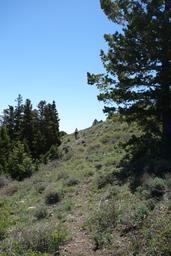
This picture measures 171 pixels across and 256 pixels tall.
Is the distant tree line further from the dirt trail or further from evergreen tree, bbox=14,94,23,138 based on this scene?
the dirt trail

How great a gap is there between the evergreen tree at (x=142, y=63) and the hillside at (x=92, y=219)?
11.4ft

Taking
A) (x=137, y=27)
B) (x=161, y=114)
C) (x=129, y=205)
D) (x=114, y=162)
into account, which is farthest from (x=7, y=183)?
(x=129, y=205)

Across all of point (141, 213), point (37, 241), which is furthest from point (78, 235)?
point (141, 213)

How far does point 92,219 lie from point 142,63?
10.2 meters

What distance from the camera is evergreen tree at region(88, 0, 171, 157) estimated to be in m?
21.1

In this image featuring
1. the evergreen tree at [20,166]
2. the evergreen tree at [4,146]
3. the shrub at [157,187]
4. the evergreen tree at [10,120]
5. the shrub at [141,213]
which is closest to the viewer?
the shrub at [141,213]

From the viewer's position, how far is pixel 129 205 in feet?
47.2

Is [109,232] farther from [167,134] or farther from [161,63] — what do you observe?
[161,63]

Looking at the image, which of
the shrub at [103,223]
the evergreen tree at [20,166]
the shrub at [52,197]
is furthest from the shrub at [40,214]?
the evergreen tree at [20,166]

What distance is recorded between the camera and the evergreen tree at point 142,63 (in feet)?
69.3

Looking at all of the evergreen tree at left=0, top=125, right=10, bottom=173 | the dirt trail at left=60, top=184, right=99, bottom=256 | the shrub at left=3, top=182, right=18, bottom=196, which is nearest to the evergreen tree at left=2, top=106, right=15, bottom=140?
the evergreen tree at left=0, top=125, right=10, bottom=173

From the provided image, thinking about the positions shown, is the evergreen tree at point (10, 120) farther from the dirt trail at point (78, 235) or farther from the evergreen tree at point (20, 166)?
the dirt trail at point (78, 235)

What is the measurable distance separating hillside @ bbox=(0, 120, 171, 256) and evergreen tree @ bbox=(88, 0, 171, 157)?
348 cm

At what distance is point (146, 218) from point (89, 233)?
6.50 feet
